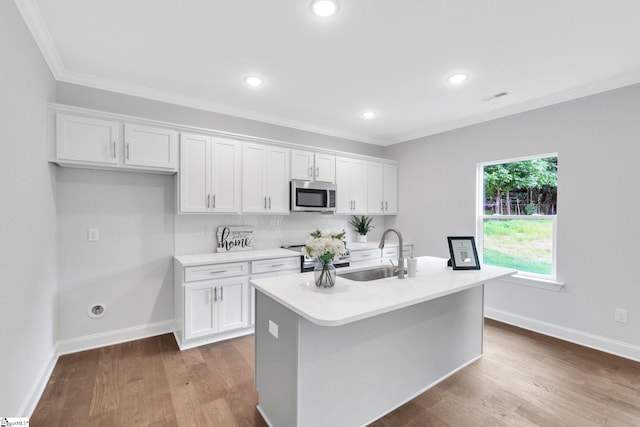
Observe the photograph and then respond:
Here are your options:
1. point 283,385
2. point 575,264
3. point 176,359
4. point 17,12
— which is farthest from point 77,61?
point 575,264

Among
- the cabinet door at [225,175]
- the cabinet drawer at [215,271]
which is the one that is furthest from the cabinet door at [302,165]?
the cabinet drawer at [215,271]

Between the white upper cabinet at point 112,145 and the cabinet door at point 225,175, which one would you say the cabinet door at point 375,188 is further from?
the white upper cabinet at point 112,145

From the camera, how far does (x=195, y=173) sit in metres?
3.13

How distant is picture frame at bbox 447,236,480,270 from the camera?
249 cm

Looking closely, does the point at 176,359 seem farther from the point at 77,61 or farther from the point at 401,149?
the point at 401,149

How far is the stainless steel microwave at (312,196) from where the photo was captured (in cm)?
381

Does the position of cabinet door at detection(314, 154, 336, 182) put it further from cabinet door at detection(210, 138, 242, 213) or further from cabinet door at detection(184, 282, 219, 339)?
cabinet door at detection(184, 282, 219, 339)

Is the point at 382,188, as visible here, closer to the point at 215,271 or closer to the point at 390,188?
the point at 390,188

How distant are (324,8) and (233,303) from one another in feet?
9.01

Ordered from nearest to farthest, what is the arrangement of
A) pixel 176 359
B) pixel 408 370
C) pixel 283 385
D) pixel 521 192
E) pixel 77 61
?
pixel 283 385, pixel 408 370, pixel 77 61, pixel 176 359, pixel 521 192

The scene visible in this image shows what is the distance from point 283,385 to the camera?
5.58 feet

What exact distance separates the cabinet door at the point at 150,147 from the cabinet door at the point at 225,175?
1.36ft

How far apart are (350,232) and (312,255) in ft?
10.0

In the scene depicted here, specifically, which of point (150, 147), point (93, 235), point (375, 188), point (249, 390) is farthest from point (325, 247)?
point (375, 188)
